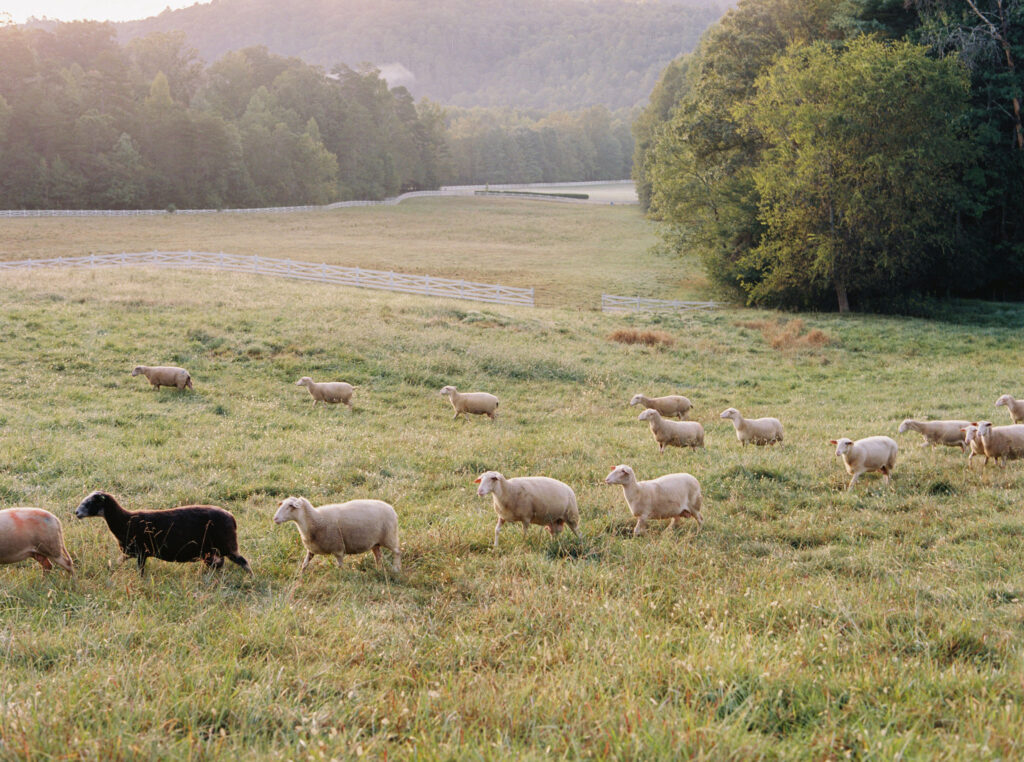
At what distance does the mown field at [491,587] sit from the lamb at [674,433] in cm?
39

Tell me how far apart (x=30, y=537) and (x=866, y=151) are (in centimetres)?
3317

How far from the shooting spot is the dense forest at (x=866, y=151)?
30625 millimetres

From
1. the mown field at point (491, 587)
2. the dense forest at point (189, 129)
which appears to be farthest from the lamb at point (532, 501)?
the dense forest at point (189, 129)

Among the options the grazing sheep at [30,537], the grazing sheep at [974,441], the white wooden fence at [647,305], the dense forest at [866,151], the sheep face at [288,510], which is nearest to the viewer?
the grazing sheep at [30,537]

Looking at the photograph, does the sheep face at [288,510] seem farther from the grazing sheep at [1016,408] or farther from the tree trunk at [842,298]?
the tree trunk at [842,298]

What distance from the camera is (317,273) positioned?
37.2 meters

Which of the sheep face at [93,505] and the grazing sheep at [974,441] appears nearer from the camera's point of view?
the sheep face at [93,505]

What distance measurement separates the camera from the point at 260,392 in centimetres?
1678

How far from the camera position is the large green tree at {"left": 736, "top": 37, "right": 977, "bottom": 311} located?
30.3m

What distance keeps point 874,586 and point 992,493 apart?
4.68 m

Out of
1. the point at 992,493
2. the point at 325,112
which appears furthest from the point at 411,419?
the point at 325,112

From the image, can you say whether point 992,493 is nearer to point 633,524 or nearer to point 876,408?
point 633,524

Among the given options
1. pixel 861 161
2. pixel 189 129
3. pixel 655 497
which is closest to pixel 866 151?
pixel 861 161

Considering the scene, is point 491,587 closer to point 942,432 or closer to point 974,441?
point 974,441
